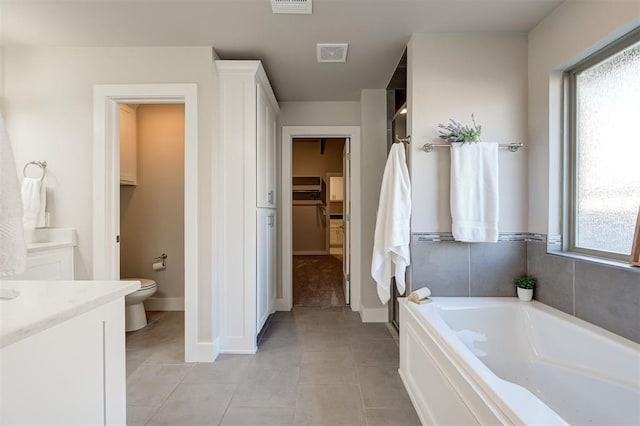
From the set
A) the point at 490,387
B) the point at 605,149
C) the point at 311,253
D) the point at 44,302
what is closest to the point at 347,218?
the point at 605,149

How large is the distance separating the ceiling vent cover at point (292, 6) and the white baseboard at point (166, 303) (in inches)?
113

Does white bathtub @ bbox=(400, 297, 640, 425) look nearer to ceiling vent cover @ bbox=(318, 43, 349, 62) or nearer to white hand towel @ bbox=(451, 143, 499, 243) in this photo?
white hand towel @ bbox=(451, 143, 499, 243)

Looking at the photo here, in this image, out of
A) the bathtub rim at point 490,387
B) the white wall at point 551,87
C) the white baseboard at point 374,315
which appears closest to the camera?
the bathtub rim at point 490,387

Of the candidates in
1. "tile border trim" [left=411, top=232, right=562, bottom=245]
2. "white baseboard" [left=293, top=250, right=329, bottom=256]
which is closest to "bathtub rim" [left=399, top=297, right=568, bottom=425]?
"tile border trim" [left=411, top=232, right=562, bottom=245]

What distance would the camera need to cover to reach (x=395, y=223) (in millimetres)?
1946

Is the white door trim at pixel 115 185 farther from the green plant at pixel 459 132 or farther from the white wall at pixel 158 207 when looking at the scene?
the green plant at pixel 459 132

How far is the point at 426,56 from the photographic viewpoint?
6.62 feet

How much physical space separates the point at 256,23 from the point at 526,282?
8.18 ft

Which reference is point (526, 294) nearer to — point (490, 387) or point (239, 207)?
point (490, 387)

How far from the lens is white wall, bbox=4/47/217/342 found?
218cm

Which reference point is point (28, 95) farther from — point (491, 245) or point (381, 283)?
point (491, 245)

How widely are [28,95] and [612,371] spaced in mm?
4032

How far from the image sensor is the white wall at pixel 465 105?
2014 millimetres

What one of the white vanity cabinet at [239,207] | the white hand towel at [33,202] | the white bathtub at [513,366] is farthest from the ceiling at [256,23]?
the white bathtub at [513,366]
